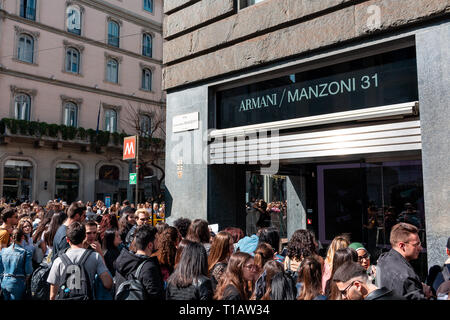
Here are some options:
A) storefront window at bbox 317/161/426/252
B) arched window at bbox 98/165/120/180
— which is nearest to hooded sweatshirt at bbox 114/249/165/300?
storefront window at bbox 317/161/426/252

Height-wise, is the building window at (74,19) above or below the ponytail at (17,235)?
above

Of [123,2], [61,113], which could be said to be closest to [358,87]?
[61,113]

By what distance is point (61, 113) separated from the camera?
27.9m

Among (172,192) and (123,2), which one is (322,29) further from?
(123,2)

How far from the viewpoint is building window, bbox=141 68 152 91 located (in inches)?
1334

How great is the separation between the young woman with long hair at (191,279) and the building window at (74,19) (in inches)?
1138

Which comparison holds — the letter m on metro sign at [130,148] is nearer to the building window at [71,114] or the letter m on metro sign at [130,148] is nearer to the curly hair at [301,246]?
the curly hair at [301,246]

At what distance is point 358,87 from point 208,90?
323 cm

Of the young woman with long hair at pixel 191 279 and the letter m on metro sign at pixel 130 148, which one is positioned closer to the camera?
the young woman with long hair at pixel 191 279

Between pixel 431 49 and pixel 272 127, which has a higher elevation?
pixel 431 49

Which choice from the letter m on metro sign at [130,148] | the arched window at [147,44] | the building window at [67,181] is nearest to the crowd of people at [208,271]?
the letter m on metro sign at [130,148]

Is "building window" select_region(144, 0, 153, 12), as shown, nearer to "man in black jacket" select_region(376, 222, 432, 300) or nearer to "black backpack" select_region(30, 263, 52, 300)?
"black backpack" select_region(30, 263, 52, 300)

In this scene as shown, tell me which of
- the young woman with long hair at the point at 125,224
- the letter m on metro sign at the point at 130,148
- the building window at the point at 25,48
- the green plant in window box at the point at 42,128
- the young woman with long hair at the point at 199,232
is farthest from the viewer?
the green plant in window box at the point at 42,128

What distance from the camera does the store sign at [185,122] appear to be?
8625 mm
